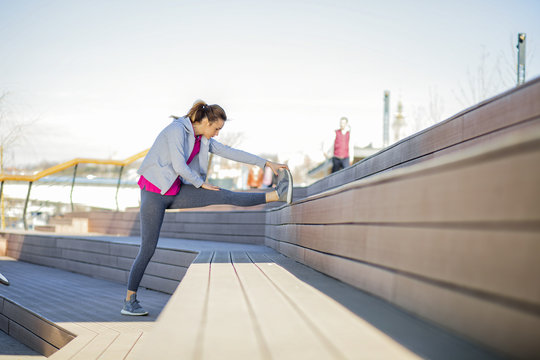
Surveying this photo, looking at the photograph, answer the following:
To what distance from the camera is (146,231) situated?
12.5 feet

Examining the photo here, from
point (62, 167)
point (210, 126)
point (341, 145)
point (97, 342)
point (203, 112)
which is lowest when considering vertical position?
point (97, 342)

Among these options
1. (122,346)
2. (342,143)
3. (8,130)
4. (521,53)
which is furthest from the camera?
(8,130)

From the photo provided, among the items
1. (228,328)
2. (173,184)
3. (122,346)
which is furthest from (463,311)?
(173,184)

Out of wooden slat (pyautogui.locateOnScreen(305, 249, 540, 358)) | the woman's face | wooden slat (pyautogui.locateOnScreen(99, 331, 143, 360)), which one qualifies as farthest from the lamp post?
wooden slat (pyautogui.locateOnScreen(99, 331, 143, 360))

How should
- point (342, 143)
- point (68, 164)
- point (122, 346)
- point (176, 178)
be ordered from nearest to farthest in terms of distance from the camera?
point (122, 346) → point (176, 178) → point (342, 143) → point (68, 164)

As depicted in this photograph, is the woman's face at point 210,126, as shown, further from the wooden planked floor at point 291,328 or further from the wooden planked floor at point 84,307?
the wooden planked floor at point 291,328

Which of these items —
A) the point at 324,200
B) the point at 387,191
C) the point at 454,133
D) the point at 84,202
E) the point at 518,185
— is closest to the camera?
the point at 518,185

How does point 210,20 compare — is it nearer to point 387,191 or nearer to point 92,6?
point 92,6

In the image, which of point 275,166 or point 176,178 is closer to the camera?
point 176,178

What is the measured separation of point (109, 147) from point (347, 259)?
3311 cm

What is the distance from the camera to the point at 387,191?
191cm

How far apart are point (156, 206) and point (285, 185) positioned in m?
1.19

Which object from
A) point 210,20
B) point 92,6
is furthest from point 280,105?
point 210,20

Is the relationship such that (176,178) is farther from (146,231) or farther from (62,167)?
(62,167)
